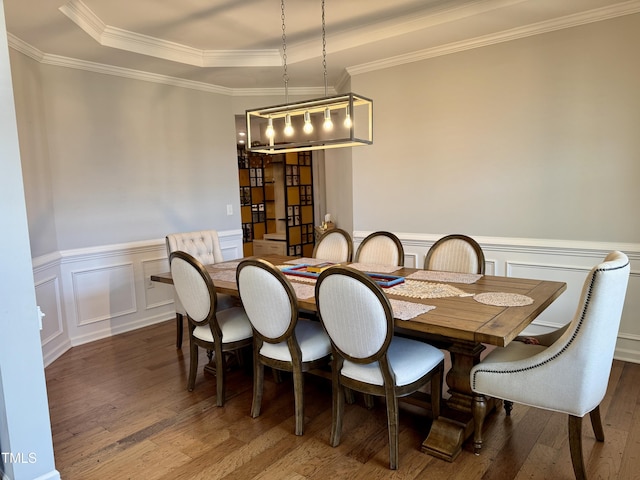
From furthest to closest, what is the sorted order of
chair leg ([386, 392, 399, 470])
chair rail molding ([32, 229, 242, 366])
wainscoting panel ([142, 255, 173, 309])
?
wainscoting panel ([142, 255, 173, 309]), chair rail molding ([32, 229, 242, 366]), chair leg ([386, 392, 399, 470])

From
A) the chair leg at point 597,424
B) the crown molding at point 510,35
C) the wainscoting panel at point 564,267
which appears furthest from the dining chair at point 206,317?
the crown molding at point 510,35

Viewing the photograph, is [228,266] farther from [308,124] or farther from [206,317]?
[308,124]

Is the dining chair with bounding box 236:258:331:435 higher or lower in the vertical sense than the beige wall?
lower

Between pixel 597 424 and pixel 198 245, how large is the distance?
10.6 feet

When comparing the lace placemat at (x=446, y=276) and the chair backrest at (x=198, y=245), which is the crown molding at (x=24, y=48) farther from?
the lace placemat at (x=446, y=276)

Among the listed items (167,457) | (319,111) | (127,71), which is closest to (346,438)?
(167,457)

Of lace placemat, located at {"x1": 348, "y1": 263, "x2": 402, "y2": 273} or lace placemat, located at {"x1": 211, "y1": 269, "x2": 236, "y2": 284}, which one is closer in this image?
lace placemat, located at {"x1": 211, "y1": 269, "x2": 236, "y2": 284}

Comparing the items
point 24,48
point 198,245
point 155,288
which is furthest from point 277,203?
point 24,48

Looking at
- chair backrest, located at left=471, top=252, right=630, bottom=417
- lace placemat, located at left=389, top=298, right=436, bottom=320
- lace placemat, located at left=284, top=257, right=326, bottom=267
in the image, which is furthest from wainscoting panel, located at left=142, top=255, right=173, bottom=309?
chair backrest, located at left=471, top=252, right=630, bottom=417

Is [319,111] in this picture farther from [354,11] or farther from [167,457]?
[167,457]

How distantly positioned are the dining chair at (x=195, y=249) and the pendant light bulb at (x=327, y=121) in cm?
162

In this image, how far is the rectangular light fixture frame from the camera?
8.86 ft

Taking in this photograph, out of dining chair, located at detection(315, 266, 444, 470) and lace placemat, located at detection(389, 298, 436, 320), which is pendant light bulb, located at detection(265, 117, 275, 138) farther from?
lace placemat, located at detection(389, 298, 436, 320)

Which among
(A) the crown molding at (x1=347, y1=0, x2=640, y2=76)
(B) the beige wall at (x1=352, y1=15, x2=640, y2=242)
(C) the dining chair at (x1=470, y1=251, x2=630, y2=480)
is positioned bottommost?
(C) the dining chair at (x1=470, y1=251, x2=630, y2=480)
